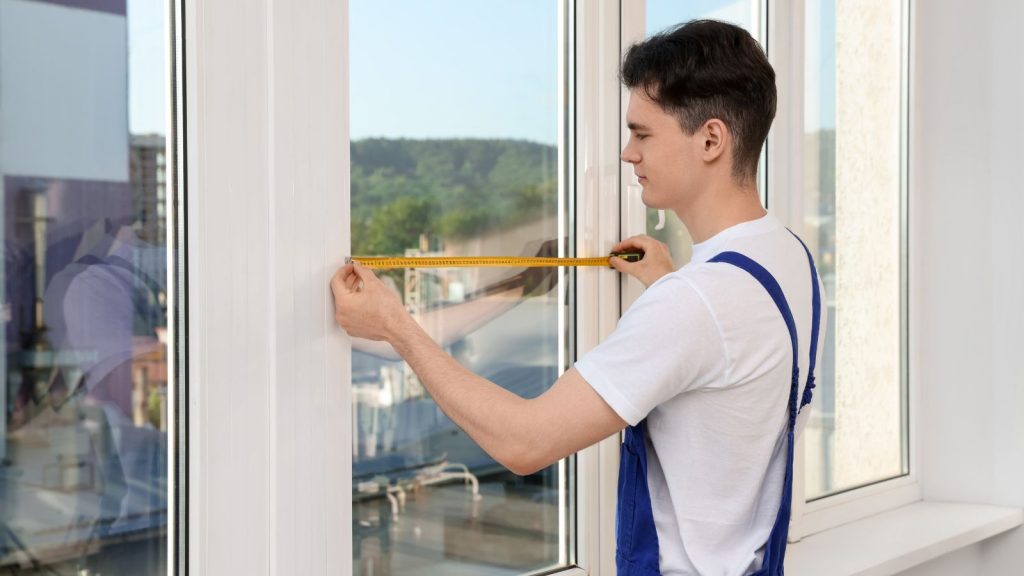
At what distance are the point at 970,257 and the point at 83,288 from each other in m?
2.24

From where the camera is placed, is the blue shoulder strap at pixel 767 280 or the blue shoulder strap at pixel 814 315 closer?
the blue shoulder strap at pixel 767 280

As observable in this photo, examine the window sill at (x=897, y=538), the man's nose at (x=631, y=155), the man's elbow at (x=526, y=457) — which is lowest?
the window sill at (x=897, y=538)

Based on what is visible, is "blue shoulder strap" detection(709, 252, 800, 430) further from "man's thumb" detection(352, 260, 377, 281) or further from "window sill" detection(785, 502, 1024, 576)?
"window sill" detection(785, 502, 1024, 576)

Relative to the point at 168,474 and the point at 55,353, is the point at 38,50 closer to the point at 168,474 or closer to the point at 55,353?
the point at 55,353

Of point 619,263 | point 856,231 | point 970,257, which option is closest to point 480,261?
point 619,263

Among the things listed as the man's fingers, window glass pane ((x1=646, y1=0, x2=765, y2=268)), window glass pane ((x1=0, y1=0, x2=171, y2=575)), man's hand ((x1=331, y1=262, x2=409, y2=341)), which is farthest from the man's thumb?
window glass pane ((x1=646, y1=0, x2=765, y2=268))

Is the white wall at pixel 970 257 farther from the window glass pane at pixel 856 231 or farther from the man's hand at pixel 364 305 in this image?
the man's hand at pixel 364 305

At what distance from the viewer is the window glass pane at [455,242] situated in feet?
4.71

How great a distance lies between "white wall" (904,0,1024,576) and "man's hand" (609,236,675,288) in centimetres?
119

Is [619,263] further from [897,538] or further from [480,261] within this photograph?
[897,538]

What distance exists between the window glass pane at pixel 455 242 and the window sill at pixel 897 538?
0.70m

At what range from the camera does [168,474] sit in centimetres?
120

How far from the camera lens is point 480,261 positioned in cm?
156

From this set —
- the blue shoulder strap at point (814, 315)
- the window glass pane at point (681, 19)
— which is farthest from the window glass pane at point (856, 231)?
the blue shoulder strap at point (814, 315)
